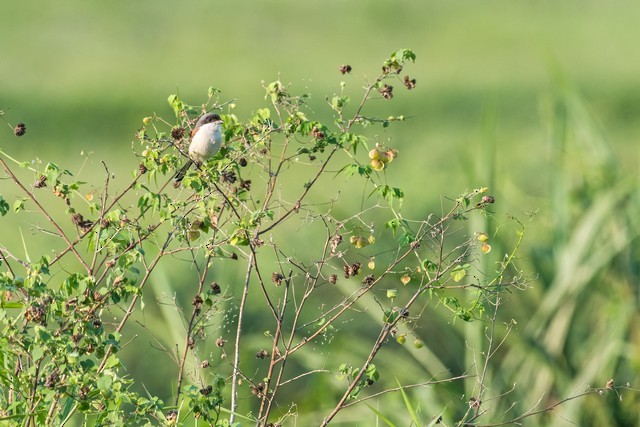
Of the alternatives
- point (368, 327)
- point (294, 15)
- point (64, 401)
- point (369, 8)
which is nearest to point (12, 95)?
point (294, 15)

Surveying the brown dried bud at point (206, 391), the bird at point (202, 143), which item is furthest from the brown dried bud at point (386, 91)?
the brown dried bud at point (206, 391)

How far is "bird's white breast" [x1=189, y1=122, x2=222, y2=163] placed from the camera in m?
2.94

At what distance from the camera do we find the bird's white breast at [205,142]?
9.66 ft

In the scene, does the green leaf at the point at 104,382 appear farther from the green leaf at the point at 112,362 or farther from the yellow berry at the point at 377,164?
the yellow berry at the point at 377,164

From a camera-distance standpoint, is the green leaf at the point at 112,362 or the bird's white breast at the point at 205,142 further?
the bird's white breast at the point at 205,142

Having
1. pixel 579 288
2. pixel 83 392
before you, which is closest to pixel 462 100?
pixel 579 288

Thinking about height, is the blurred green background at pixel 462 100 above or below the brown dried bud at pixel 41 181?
above

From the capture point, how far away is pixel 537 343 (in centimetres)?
508

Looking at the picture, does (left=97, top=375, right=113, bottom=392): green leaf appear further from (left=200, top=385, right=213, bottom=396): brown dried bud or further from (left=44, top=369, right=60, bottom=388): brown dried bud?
(left=200, top=385, right=213, bottom=396): brown dried bud

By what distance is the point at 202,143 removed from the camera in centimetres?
305

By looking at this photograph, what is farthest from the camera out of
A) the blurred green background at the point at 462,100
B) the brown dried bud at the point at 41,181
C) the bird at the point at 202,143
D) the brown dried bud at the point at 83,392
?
the blurred green background at the point at 462,100

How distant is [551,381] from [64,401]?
2.69m

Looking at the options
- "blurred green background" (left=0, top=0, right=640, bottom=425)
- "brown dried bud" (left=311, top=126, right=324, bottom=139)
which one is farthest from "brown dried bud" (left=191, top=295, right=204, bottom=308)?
"blurred green background" (left=0, top=0, right=640, bottom=425)

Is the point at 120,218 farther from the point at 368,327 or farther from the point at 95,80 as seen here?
the point at 95,80
